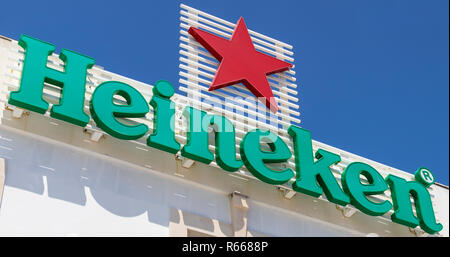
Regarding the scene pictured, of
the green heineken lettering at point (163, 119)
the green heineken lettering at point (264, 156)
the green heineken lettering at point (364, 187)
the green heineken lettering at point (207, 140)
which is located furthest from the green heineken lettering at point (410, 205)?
the green heineken lettering at point (163, 119)

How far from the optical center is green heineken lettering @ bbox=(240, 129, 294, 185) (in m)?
18.9

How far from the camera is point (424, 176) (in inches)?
870

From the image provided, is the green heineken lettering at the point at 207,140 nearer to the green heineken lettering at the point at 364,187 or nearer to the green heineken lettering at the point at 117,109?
the green heineken lettering at the point at 117,109

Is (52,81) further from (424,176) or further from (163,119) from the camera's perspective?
(424,176)

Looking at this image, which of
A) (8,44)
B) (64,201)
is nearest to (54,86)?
(8,44)

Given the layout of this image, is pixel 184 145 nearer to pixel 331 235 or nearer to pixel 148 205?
pixel 148 205

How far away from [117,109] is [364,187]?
632 cm

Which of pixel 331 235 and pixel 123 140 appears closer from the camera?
pixel 123 140

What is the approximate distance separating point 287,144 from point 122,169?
4.48 m

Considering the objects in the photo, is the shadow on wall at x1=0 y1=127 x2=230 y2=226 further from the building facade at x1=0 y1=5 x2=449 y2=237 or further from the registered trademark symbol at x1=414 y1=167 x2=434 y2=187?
the registered trademark symbol at x1=414 y1=167 x2=434 y2=187

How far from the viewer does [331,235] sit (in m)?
19.7

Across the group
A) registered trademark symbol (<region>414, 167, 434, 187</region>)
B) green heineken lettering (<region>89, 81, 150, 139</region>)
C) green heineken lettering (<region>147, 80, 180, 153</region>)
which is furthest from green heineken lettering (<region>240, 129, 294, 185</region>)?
registered trademark symbol (<region>414, 167, 434, 187</region>)

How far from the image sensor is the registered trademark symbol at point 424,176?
22.0 metres

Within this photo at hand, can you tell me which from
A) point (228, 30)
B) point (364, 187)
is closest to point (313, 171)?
point (364, 187)
